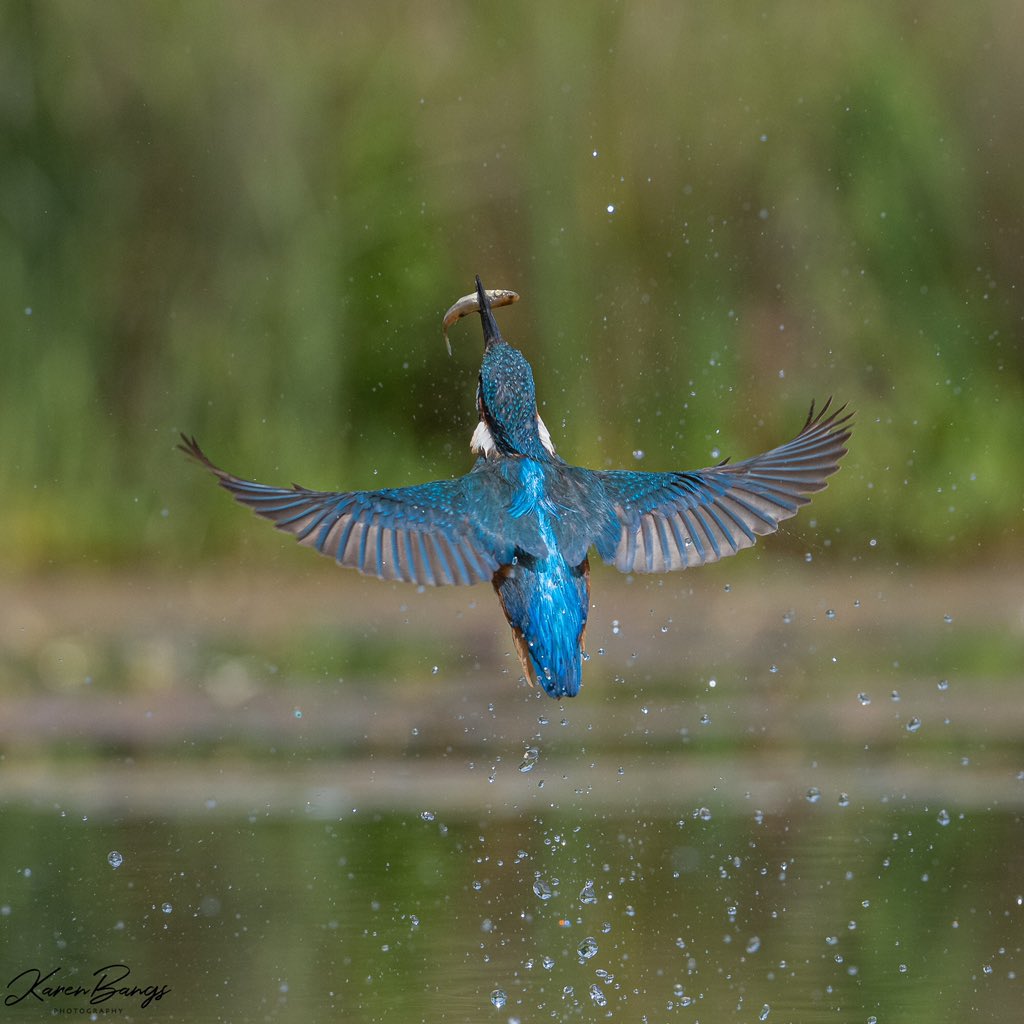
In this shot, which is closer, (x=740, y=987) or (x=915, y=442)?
(x=740, y=987)

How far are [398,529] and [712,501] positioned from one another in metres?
0.70

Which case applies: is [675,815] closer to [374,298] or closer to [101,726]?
[101,726]

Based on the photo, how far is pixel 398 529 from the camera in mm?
4582

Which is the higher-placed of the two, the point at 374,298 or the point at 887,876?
the point at 374,298

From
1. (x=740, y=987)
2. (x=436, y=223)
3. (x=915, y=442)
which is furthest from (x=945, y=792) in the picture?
(x=436, y=223)

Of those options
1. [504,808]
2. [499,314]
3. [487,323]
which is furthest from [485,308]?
[499,314]

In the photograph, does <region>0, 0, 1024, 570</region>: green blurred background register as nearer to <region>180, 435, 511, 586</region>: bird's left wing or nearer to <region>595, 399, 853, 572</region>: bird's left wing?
<region>595, 399, 853, 572</region>: bird's left wing

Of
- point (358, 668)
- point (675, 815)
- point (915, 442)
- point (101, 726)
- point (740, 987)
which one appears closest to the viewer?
point (740, 987)

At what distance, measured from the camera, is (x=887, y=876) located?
5324mm

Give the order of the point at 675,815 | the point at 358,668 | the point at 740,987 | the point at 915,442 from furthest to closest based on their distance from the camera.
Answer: the point at 915,442 < the point at 358,668 < the point at 675,815 < the point at 740,987

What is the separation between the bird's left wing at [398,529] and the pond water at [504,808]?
2.53ft

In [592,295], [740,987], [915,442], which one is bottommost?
[740,987]

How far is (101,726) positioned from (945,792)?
260cm

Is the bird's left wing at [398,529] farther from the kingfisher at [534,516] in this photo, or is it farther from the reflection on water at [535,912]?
the reflection on water at [535,912]
